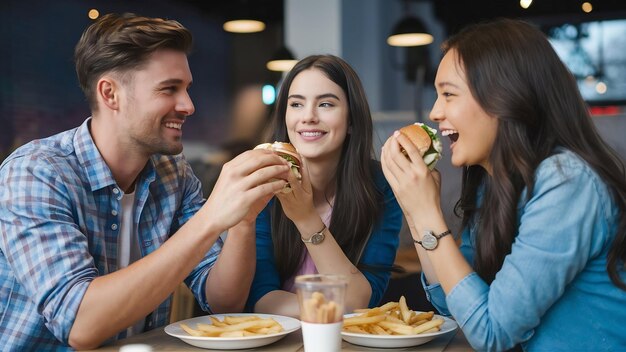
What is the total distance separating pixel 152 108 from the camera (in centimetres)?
217

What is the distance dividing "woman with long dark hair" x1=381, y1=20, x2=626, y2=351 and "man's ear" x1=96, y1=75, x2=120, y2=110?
825 mm

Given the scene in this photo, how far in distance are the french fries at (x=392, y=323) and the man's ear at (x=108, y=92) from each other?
96 centimetres

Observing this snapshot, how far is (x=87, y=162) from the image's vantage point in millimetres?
2062

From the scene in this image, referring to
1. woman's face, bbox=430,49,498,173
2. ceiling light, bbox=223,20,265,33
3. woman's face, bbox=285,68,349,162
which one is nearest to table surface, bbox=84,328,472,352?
woman's face, bbox=430,49,498,173

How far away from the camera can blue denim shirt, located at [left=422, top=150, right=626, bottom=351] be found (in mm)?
1512

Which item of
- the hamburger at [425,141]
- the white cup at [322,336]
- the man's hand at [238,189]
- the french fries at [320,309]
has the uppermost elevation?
the hamburger at [425,141]

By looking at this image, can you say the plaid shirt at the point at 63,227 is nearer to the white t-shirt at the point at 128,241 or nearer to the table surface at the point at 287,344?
the white t-shirt at the point at 128,241

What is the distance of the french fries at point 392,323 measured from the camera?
65.4 inches

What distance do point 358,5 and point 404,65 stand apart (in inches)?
29.2

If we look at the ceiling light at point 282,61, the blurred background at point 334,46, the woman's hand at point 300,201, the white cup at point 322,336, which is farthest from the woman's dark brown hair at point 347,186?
the ceiling light at point 282,61

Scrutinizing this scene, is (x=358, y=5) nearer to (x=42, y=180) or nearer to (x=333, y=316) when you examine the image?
(x=42, y=180)

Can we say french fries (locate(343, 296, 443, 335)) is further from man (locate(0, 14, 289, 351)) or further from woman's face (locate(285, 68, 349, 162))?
woman's face (locate(285, 68, 349, 162))

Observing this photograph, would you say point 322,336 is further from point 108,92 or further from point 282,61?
point 282,61

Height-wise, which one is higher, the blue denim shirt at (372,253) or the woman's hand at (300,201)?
the woman's hand at (300,201)
